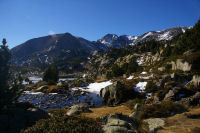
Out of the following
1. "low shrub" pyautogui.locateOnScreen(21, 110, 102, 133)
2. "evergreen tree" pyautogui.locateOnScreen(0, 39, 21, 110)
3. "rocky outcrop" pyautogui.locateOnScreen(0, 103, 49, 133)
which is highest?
"evergreen tree" pyautogui.locateOnScreen(0, 39, 21, 110)

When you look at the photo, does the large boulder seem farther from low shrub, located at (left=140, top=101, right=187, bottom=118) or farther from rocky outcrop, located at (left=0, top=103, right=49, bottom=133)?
rocky outcrop, located at (left=0, top=103, right=49, bottom=133)

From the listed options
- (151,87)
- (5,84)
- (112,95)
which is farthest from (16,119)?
(151,87)

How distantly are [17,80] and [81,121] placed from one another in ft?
34.0

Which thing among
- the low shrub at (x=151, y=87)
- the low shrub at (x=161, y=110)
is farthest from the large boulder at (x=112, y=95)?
the low shrub at (x=161, y=110)

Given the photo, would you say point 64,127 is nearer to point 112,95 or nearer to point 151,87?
point 112,95

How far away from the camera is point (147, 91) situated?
25.7m

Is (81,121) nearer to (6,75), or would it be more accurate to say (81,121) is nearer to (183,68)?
(6,75)

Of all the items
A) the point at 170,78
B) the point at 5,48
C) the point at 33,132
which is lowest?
the point at 33,132

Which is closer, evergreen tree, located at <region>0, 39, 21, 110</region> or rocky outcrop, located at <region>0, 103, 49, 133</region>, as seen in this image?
rocky outcrop, located at <region>0, 103, 49, 133</region>

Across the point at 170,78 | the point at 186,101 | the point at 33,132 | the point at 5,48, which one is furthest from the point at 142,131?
the point at 170,78

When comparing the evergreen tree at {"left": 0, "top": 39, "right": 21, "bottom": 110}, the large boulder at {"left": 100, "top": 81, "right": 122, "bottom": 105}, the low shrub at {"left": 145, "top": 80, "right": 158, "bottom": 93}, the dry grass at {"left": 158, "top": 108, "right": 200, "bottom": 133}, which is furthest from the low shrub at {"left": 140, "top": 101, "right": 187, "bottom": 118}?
the evergreen tree at {"left": 0, "top": 39, "right": 21, "bottom": 110}

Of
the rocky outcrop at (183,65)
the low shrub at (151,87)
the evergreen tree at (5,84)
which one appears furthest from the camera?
the rocky outcrop at (183,65)

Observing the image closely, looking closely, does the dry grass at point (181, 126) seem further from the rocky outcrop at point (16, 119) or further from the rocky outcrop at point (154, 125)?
the rocky outcrop at point (16, 119)

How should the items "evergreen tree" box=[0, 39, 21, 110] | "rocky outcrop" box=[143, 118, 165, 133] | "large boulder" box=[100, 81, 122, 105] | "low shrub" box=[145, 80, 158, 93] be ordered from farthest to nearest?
"large boulder" box=[100, 81, 122, 105] < "low shrub" box=[145, 80, 158, 93] < "evergreen tree" box=[0, 39, 21, 110] < "rocky outcrop" box=[143, 118, 165, 133]
